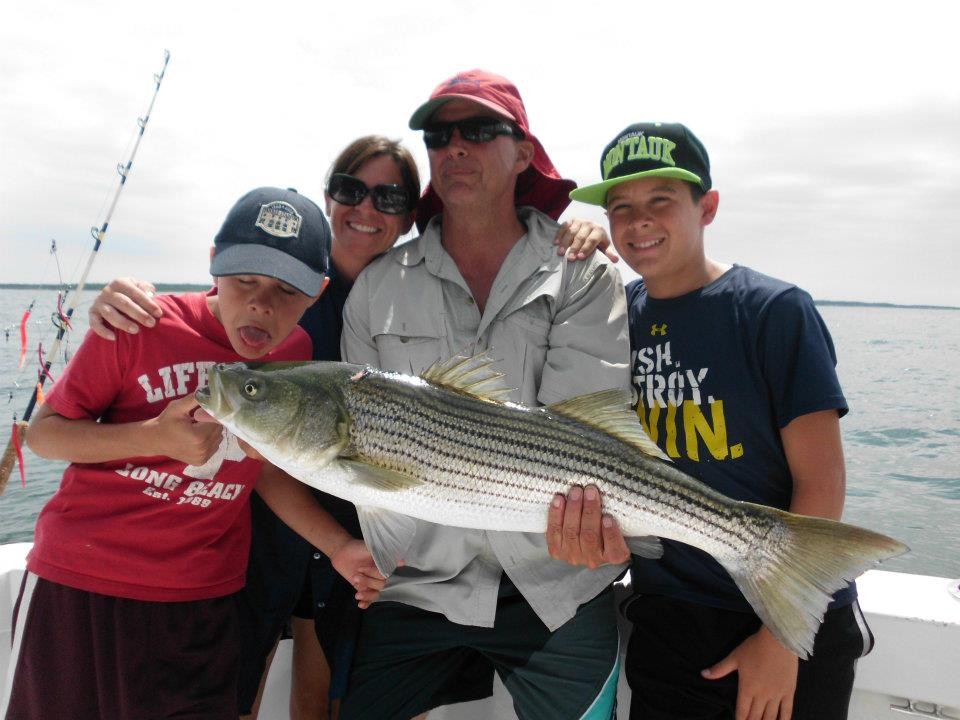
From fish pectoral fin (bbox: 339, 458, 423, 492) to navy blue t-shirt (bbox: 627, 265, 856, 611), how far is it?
4.47ft

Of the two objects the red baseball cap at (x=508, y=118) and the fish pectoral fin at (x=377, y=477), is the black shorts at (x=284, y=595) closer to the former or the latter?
the fish pectoral fin at (x=377, y=477)

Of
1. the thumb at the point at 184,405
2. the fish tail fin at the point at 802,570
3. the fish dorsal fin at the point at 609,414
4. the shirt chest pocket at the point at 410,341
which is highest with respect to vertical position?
the shirt chest pocket at the point at 410,341

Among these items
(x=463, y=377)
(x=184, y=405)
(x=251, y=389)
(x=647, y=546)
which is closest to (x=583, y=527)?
(x=647, y=546)

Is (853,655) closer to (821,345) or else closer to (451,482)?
(821,345)

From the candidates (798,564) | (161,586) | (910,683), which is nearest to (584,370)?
(798,564)

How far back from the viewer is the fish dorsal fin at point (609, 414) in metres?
2.72

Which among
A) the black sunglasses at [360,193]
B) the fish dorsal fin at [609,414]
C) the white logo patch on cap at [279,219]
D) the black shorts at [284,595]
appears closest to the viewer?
the fish dorsal fin at [609,414]

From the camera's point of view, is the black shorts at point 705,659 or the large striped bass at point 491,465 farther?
the black shorts at point 705,659

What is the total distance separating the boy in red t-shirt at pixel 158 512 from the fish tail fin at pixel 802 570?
5.26ft

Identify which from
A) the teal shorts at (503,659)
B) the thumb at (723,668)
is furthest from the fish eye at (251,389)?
the thumb at (723,668)

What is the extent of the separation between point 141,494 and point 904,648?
3.90 m

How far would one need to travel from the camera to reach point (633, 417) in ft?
9.02

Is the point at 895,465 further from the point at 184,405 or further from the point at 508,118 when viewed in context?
the point at 184,405

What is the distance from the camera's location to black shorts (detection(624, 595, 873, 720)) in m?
2.86
